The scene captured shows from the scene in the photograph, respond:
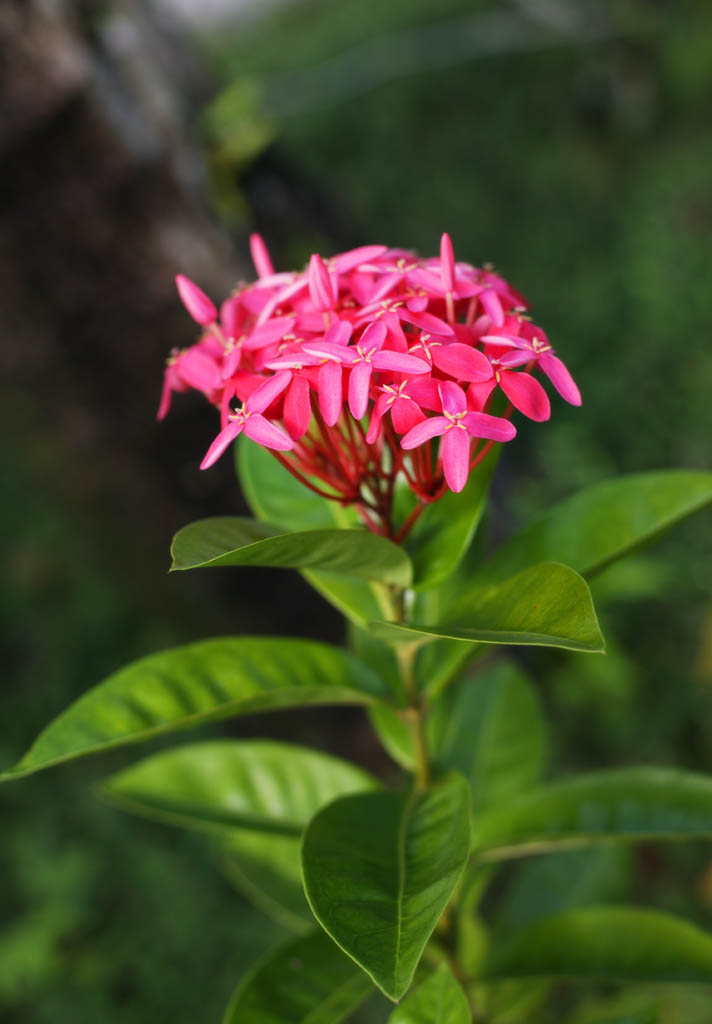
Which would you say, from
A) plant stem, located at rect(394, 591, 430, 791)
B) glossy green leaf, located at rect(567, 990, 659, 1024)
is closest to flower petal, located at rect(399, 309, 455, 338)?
plant stem, located at rect(394, 591, 430, 791)

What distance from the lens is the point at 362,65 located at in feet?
20.7

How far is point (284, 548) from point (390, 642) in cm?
23

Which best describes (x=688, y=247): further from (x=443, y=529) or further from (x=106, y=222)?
(x=443, y=529)

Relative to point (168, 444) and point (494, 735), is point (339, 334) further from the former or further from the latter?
point (168, 444)

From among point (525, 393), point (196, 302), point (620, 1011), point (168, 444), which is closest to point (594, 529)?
point (525, 393)

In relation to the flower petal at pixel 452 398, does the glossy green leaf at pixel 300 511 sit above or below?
below

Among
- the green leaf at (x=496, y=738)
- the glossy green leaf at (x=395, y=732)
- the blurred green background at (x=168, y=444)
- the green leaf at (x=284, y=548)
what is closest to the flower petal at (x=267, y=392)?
the green leaf at (x=284, y=548)

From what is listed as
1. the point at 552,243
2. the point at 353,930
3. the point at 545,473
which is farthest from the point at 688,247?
the point at 353,930

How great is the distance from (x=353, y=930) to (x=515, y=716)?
837mm

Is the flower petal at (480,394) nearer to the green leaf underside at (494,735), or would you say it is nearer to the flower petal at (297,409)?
the flower petal at (297,409)

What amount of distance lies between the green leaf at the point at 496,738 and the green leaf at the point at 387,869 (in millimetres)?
410

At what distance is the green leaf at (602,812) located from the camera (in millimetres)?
1000

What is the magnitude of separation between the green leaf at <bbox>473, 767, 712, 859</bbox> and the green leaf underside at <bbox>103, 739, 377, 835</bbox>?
9.0 inches

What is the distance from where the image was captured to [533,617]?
71cm
